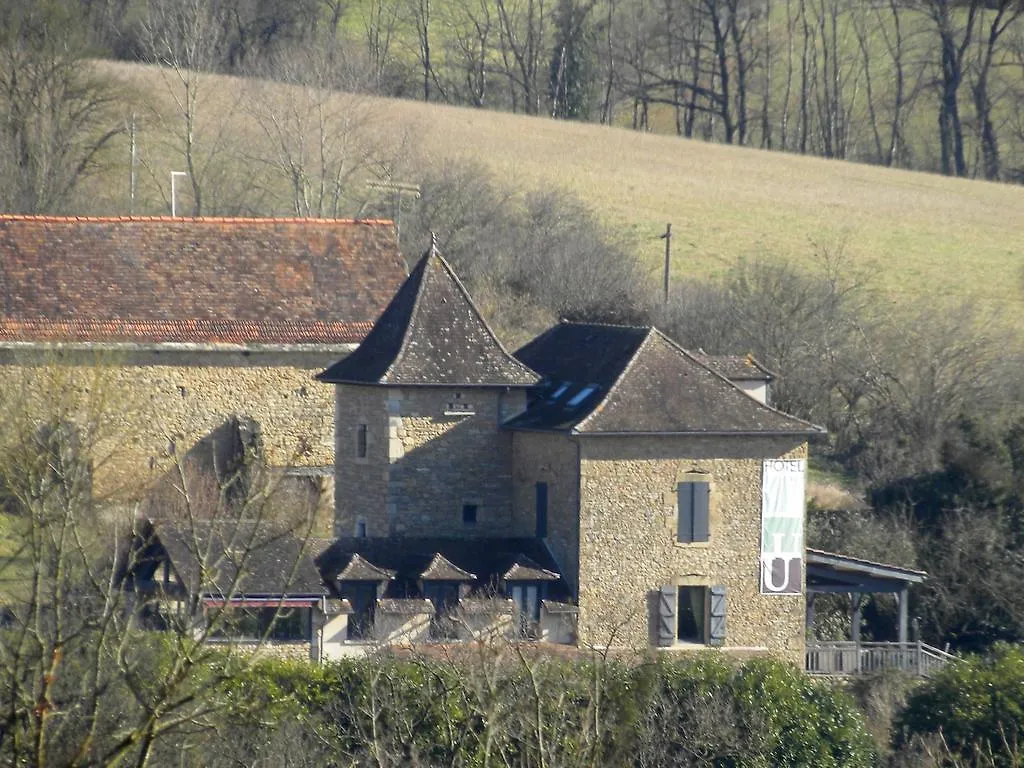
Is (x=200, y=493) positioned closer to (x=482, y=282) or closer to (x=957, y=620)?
(x=957, y=620)

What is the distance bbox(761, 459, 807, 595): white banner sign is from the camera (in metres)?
26.3

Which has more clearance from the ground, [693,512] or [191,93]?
[191,93]

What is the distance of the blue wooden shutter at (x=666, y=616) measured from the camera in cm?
2547

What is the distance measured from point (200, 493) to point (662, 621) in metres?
6.65

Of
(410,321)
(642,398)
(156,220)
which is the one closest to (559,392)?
(642,398)

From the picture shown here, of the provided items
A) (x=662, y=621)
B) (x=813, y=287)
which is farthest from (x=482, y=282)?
(x=662, y=621)

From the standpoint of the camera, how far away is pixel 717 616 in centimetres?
2605

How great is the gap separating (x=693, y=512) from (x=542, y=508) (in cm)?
212

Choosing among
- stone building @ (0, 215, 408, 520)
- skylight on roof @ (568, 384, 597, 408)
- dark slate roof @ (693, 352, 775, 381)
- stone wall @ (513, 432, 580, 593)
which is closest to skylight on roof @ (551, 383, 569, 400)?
skylight on roof @ (568, 384, 597, 408)

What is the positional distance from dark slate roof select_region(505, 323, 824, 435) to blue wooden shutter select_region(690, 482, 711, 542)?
2.68 ft

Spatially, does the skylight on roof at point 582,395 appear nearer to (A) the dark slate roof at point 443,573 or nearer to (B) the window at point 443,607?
(A) the dark slate roof at point 443,573

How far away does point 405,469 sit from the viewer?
26922 millimetres

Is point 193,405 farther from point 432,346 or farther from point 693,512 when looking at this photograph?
point 693,512

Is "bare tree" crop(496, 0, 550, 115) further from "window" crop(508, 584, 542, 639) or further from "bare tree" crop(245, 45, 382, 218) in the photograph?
"window" crop(508, 584, 542, 639)
